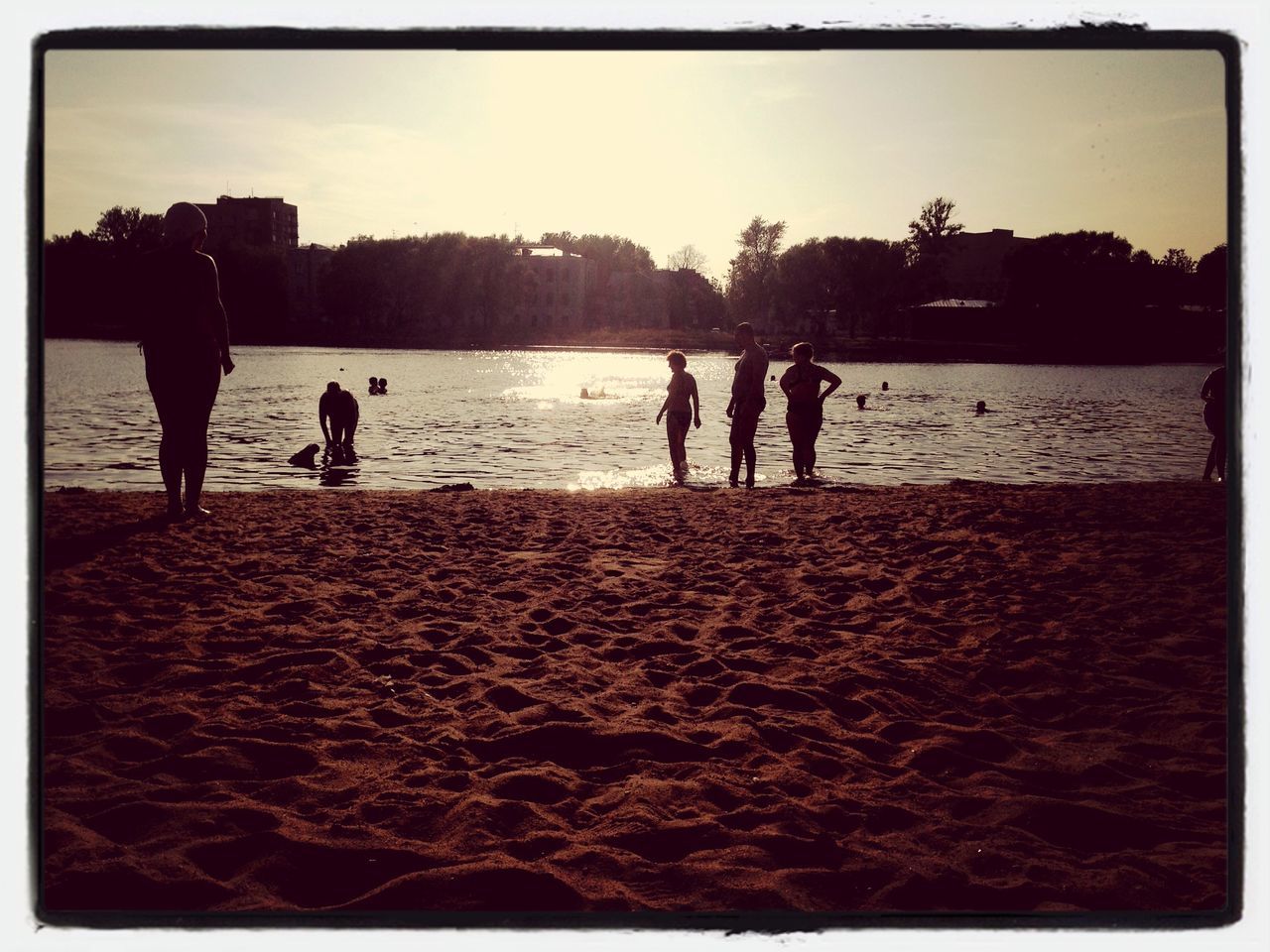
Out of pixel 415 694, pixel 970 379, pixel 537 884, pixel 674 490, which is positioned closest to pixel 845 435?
pixel 674 490

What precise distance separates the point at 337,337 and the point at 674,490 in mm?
13379

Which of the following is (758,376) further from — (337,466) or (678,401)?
(337,466)

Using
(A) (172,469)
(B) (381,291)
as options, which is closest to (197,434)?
(A) (172,469)

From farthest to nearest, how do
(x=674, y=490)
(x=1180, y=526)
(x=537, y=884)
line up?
1. (x=674, y=490)
2. (x=1180, y=526)
3. (x=537, y=884)

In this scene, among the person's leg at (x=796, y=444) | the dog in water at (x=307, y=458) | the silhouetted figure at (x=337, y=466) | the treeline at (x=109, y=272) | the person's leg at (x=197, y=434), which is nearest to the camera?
the treeline at (x=109, y=272)

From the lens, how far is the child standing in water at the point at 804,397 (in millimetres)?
10875

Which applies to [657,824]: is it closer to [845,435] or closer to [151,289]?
[151,289]

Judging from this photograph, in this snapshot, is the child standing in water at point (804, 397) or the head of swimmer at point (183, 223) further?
the child standing in water at point (804, 397)

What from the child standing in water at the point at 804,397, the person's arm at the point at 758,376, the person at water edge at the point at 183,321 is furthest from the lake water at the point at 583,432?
the person's arm at the point at 758,376

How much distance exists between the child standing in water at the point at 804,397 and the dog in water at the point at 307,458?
273 inches

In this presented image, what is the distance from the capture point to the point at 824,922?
2.02m

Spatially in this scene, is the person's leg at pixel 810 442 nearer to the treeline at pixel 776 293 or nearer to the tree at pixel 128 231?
the treeline at pixel 776 293

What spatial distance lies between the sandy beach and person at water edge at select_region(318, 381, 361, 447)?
22.0 feet

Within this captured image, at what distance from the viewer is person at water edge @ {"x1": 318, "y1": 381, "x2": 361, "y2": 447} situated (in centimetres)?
1409
